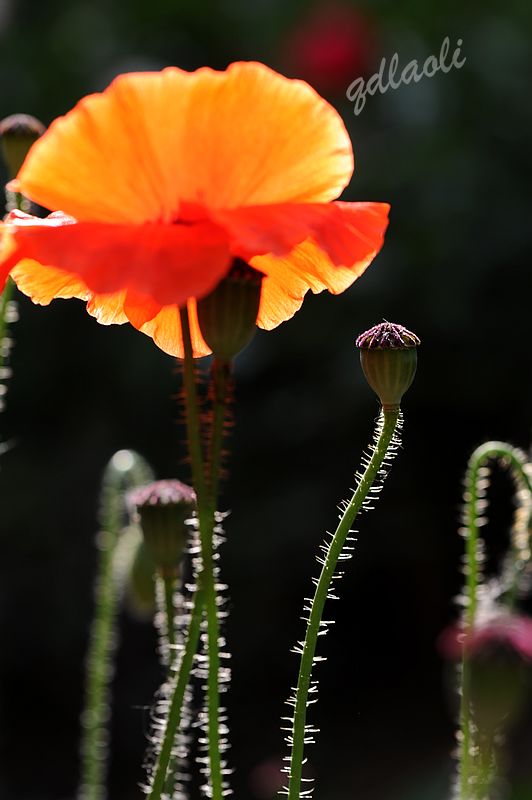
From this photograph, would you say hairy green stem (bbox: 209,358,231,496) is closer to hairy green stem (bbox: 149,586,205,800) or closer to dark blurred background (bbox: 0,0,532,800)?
hairy green stem (bbox: 149,586,205,800)

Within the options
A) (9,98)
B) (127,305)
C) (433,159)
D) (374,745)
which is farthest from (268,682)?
(127,305)

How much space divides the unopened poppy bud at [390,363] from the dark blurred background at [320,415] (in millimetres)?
1569

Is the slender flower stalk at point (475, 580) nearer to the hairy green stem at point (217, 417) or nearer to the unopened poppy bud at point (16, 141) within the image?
the hairy green stem at point (217, 417)

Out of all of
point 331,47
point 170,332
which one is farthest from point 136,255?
point 331,47

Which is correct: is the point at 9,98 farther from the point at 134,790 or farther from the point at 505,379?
the point at 134,790

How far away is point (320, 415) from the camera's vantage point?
7.52 ft

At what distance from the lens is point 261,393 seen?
2359 millimetres

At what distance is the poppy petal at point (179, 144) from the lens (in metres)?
0.53

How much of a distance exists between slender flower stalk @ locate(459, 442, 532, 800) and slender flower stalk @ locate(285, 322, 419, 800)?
9cm

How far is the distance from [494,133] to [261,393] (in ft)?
2.25

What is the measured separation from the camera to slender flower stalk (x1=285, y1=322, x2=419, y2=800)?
22.4 inches

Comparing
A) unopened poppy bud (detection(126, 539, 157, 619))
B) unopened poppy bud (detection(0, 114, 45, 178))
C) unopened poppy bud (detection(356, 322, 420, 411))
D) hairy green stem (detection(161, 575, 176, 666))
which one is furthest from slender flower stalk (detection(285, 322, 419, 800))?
unopened poppy bud (detection(126, 539, 157, 619))

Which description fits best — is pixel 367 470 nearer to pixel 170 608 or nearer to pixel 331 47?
pixel 170 608

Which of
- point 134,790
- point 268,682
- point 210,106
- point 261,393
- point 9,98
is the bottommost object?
point 134,790
